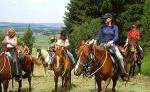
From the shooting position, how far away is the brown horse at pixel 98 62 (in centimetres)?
1401

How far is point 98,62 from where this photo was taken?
1472 centimetres

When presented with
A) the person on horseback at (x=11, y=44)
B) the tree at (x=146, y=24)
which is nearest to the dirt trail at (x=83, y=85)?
the person on horseback at (x=11, y=44)

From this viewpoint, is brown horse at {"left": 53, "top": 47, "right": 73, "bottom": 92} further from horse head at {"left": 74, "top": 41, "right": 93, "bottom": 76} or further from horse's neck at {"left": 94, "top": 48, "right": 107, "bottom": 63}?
horse head at {"left": 74, "top": 41, "right": 93, "bottom": 76}

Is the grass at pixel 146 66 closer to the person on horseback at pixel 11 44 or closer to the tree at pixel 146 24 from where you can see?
the tree at pixel 146 24

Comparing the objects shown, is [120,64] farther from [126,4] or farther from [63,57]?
[126,4]

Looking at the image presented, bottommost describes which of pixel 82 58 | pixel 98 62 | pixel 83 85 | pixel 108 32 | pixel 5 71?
pixel 83 85

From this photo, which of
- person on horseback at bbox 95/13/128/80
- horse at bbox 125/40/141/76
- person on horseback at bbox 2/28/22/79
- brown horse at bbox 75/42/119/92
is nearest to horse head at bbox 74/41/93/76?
brown horse at bbox 75/42/119/92

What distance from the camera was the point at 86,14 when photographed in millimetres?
44688

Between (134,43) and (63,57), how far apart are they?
6714mm

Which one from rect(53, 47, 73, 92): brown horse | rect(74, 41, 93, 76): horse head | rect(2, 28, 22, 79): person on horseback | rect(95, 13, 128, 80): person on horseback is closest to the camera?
rect(74, 41, 93, 76): horse head

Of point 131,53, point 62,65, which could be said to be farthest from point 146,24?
point 62,65

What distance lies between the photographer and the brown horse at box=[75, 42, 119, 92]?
14.0 meters

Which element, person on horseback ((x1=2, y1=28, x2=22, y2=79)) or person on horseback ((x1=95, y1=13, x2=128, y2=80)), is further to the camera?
person on horseback ((x1=2, y1=28, x2=22, y2=79))

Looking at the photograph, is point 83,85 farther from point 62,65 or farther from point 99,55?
point 99,55
